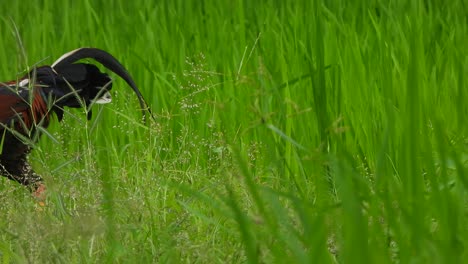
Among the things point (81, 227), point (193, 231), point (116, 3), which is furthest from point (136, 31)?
point (81, 227)

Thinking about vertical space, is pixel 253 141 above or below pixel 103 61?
below

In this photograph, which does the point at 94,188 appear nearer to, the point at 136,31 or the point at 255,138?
the point at 255,138

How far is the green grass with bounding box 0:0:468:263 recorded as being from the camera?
5.31 ft

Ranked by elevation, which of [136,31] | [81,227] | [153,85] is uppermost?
[136,31]

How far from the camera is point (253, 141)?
389 cm

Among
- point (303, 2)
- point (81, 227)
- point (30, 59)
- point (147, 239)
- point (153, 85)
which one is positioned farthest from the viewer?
point (303, 2)

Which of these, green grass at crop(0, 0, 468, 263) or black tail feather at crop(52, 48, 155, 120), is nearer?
green grass at crop(0, 0, 468, 263)

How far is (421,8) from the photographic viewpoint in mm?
5035

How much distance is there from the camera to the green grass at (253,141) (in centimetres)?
162

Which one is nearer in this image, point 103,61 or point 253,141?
point 253,141

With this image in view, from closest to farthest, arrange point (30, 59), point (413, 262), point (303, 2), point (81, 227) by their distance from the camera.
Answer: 1. point (413, 262)
2. point (81, 227)
3. point (30, 59)
4. point (303, 2)

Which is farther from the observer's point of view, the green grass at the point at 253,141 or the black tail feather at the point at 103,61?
the black tail feather at the point at 103,61

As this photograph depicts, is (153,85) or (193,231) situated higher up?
(153,85)

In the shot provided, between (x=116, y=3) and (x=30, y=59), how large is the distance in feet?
3.99
